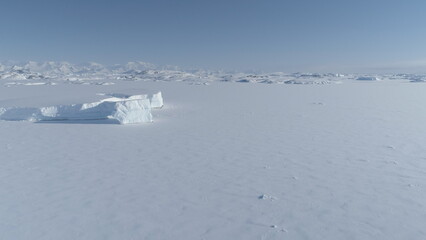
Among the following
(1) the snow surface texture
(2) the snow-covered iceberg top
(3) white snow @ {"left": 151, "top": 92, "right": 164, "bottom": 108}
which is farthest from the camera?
(3) white snow @ {"left": 151, "top": 92, "right": 164, "bottom": 108}

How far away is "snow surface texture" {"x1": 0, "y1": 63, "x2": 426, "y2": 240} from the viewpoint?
4.54 metres

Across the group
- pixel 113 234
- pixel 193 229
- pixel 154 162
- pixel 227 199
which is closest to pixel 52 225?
pixel 113 234

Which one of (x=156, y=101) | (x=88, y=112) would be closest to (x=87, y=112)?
(x=88, y=112)

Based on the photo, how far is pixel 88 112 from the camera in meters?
13.3

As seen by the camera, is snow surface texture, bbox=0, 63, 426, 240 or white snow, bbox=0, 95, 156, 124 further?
white snow, bbox=0, 95, 156, 124

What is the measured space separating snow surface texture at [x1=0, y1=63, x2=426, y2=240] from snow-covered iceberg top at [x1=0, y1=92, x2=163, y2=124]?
5.70 ft

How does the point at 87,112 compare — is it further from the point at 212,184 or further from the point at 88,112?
the point at 212,184

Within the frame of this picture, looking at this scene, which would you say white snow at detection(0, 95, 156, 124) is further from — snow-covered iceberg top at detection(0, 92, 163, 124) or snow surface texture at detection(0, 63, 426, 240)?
snow surface texture at detection(0, 63, 426, 240)

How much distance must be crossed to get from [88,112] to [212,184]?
29.0ft

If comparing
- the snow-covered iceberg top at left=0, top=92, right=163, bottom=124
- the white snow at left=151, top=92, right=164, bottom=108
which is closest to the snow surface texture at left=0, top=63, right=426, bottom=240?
the snow-covered iceberg top at left=0, top=92, right=163, bottom=124

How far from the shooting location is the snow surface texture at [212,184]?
4.54 m

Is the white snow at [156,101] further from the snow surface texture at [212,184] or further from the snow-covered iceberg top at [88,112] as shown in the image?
the snow surface texture at [212,184]

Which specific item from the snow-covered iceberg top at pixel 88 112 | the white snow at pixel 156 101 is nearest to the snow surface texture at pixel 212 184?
the snow-covered iceberg top at pixel 88 112

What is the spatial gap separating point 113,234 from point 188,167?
9.59 feet
